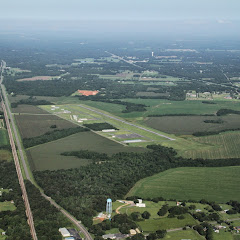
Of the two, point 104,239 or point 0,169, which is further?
point 0,169

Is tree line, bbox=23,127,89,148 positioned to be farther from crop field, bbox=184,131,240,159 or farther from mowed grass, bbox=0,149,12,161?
crop field, bbox=184,131,240,159

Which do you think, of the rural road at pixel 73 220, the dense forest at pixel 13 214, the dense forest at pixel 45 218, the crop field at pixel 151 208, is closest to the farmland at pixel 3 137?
the dense forest at pixel 13 214

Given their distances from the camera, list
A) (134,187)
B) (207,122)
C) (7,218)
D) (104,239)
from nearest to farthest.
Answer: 1. (104,239)
2. (7,218)
3. (134,187)
4. (207,122)

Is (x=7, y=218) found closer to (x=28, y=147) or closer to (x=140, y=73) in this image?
(x=28, y=147)

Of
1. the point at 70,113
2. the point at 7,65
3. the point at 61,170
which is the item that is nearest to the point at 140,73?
the point at 7,65

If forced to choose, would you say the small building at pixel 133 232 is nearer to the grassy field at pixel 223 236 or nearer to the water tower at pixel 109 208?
the water tower at pixel 109 208

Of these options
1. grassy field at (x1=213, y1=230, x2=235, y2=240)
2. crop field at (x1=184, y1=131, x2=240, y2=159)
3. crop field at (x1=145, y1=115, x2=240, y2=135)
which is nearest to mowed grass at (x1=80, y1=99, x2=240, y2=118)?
crop field at (x1=145, y1=115, x2=240, y2=135)
